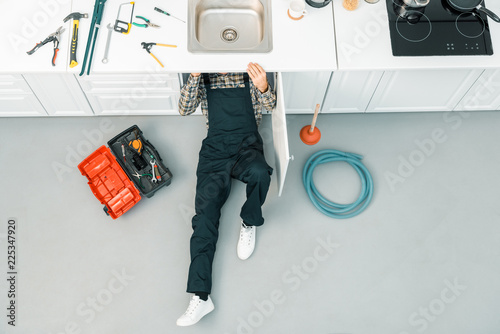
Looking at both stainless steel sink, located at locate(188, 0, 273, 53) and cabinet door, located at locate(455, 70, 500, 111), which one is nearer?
stainless steel sink, located at locate(188, 0, 273, 53)

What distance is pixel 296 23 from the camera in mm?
2383

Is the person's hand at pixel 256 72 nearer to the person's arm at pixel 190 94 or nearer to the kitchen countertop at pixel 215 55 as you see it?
the kitchen countertop at pixel 215 55

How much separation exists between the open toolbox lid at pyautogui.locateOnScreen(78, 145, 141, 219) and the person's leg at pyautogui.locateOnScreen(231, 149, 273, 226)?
718 mm

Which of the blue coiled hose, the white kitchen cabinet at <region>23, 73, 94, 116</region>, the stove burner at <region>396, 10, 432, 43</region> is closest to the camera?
the stove burner at <region>396, 10, 432, 43</region>

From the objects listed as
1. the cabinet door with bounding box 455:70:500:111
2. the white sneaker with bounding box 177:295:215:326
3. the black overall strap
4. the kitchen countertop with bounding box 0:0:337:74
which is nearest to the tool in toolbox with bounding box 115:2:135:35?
the kitchen countertop with bounding box 0:0:337:74

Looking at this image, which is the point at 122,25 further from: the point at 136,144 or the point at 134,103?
the point at 136,144

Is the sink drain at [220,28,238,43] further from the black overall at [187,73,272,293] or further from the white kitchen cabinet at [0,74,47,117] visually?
the white kitchen cabinet at [0,74,47,117]

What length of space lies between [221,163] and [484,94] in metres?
1.88

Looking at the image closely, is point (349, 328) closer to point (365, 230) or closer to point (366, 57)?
point (365, 230)

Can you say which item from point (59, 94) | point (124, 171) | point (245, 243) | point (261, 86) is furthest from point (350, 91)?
point (59, 94)

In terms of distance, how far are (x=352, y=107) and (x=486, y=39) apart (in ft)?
2.99

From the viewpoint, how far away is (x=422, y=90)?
109 inches

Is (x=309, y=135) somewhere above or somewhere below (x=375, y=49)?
below

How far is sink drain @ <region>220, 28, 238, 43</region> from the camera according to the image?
8.38 feet
